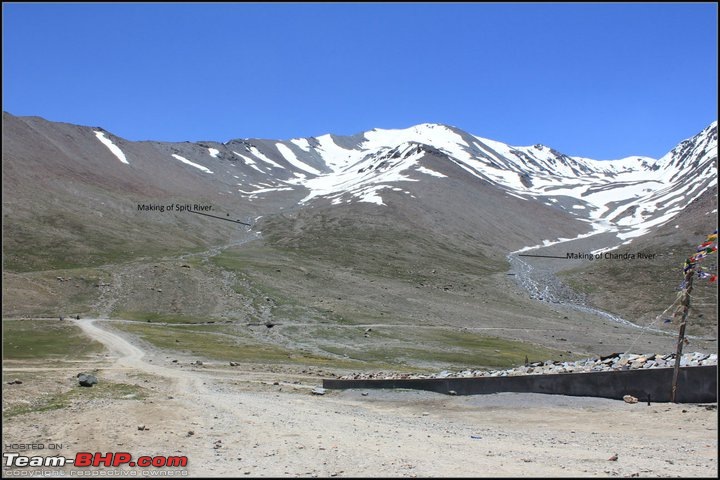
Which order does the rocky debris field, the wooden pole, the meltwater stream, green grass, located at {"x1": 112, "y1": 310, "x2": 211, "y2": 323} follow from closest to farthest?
the wooden pole, the rocky debris field, green grass, located at {"x1": 112, "y1": 310, "x2": 211, "y2": 323}, the meltwater stream

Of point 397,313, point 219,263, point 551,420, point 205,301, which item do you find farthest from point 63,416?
point 219,263

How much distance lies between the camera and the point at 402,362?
71.2 metres

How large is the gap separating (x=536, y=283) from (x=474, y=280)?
20.3 metres

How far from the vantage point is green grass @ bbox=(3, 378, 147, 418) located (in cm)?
2783

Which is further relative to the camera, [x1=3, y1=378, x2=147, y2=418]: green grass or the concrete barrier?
the concrete barrier

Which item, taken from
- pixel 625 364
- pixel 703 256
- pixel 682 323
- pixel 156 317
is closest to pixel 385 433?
pixel 625 364

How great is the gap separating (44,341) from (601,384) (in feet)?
→ 192

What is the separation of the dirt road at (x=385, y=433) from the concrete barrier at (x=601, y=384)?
831 millimetres

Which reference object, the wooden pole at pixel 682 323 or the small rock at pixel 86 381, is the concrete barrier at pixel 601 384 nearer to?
the wooden pole at pixel 682 323

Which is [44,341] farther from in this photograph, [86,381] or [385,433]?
[385,433]

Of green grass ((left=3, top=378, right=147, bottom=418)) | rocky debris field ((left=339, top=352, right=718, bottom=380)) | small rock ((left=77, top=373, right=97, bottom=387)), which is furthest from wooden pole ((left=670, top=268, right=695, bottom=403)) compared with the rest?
small rock ((left=77, top=373, right=97, bottom=387))

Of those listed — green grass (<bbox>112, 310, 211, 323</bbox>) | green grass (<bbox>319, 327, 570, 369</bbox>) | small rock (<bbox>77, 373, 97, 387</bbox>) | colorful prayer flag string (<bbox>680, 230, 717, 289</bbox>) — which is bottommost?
green grass (<bbox>319, 327, 570, 369</bbox>)

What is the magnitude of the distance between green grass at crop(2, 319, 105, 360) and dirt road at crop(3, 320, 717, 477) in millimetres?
19329

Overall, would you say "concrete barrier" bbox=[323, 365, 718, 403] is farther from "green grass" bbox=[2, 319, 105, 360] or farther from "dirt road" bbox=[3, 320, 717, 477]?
"green grass" bbox=[2, 319, 105, 360]
